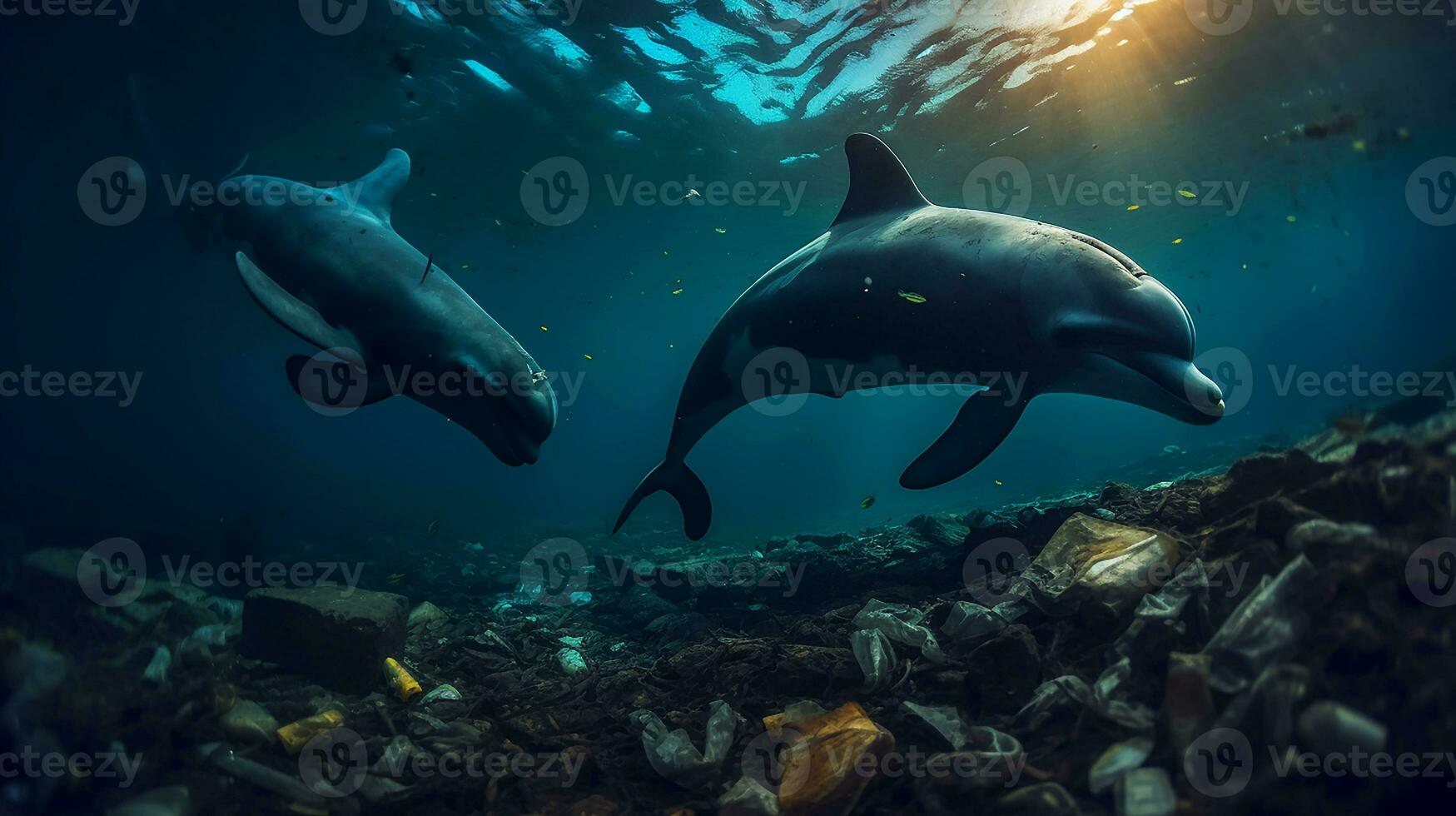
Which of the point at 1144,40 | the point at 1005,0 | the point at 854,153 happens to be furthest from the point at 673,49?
the point at 1144,40

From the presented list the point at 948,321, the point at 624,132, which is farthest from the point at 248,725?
the point at 624,132

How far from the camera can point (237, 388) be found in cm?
5859

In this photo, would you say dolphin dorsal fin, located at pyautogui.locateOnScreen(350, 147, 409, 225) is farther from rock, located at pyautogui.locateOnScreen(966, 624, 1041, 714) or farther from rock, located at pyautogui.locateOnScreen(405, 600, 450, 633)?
rock, located at pyautogui.locateOnScreen(966, 624, 1041, 714)

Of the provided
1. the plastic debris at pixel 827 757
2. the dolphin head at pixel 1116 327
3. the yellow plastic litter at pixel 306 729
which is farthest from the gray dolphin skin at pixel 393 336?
the dolphin head at pixel 1116 327

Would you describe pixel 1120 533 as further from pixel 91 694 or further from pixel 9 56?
pixel 9 56

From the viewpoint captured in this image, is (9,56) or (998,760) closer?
(998,760)

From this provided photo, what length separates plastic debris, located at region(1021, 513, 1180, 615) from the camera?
3.08 m

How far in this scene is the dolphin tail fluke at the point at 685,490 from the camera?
293 inches

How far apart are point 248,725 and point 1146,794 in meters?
4.44

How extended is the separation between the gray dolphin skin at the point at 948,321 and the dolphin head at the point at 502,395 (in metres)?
1.95

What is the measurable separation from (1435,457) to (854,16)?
14048 mm

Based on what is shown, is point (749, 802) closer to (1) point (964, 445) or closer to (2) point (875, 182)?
(1) point (964, 445)

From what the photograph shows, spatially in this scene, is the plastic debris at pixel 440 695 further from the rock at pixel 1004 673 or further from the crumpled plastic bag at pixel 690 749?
the rock at pixel 1004 673

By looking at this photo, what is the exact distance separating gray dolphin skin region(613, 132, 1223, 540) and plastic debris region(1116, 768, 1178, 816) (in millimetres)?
2303
